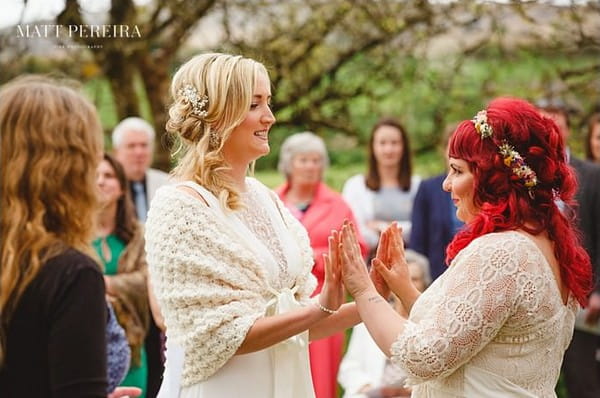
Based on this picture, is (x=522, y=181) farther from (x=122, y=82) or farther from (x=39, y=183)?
(x=122, y=82)

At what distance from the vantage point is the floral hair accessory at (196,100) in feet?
9.71

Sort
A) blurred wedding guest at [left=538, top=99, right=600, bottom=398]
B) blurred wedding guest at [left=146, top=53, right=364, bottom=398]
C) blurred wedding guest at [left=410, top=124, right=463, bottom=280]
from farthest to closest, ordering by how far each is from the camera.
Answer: blurred wedding guest at [left=410, top=124, right=463, bottom=280], blurred wedding guest at [left=538, top=99, right=600, bottom=398], blurred wedding guest at [left=146, top=53, right=364, bottom=398]

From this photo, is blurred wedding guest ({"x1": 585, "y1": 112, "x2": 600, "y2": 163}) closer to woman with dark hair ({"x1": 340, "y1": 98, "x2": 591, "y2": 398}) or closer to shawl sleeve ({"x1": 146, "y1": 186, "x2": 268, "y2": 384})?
woman with dark hair ({"x1": 340, "y1": 98, "x2": 591, "y2": 398})

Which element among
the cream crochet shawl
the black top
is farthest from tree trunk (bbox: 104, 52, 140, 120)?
the black top

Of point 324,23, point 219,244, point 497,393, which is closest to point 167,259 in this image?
point 219,244

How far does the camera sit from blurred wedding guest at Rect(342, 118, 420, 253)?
6484 mm

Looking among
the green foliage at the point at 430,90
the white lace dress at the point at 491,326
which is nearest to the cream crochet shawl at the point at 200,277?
the white lace dress at the point at 491,326

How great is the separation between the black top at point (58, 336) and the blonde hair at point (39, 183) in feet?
0.10

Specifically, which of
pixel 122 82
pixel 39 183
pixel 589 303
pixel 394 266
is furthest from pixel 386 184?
pixel 39 183

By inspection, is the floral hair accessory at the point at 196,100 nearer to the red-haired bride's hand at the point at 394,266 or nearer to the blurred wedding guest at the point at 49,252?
the blurred wedding guest at the point at 49,252

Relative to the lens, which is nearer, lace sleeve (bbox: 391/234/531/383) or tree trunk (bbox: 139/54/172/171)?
lace sleeve (bbox: 391/234/531/383)

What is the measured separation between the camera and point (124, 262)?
4.96 meters

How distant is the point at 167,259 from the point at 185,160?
365 mm

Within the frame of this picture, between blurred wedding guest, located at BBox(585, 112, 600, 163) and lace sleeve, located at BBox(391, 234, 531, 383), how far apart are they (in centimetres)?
385
